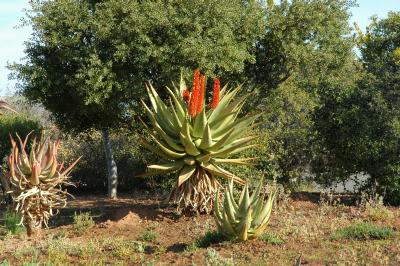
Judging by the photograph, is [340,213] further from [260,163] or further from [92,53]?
[92,53]

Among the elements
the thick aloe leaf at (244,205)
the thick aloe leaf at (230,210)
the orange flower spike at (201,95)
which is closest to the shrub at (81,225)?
the orange flower spike at (201,95)

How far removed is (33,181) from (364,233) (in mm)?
Answer: 5158

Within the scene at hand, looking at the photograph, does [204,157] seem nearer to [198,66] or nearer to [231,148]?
[231,148]

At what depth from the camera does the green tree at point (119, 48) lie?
39.3 ft

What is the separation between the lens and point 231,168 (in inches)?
446

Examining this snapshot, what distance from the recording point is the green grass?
8.08 meters

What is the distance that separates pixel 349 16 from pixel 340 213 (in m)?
8.30

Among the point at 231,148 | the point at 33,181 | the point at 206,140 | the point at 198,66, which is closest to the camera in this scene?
the point at 33,181

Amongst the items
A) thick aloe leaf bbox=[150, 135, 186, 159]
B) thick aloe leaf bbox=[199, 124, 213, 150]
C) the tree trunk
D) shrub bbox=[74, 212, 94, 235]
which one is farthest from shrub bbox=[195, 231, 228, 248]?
the tree trunk

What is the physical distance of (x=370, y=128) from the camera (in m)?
11.6

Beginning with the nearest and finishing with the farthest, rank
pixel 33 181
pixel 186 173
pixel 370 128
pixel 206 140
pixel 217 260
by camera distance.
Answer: pixel 217 260
pixel 33 181
pixel 206 140
pixel 186 173
pixel 370 128

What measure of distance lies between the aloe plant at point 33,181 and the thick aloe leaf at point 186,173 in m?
1.73

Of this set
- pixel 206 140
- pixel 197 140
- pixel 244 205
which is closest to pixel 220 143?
pixel 206 140

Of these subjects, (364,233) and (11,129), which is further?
(11,129)
